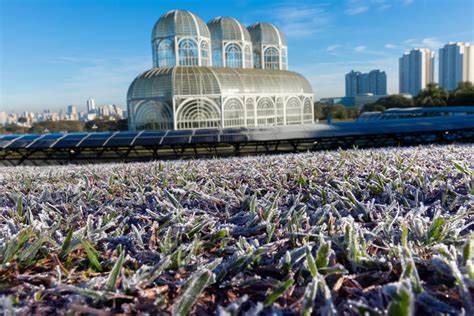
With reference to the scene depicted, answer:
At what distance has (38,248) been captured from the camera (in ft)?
6.40

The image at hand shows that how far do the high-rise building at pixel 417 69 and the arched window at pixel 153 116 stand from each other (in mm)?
92738

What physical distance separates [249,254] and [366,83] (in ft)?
458

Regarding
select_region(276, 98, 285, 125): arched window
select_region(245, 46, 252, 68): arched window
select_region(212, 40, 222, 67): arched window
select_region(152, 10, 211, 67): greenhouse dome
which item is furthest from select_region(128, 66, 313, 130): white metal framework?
select_region(212, 40, 222, 67): arched window

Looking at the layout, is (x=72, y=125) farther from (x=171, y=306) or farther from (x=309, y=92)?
(x=171, y=306)

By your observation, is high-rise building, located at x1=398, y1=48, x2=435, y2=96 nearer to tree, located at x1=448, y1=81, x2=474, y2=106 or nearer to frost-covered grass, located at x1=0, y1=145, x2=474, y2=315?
tree, located at x1=448, y1=81, x2=474, y2=106

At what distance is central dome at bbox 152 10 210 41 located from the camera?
30.7m

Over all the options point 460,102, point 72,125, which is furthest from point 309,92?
point 72,125

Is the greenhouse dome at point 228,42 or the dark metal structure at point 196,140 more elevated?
the greenhouse dome at point 228,42

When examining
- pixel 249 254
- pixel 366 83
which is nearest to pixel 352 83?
pixel 366 83

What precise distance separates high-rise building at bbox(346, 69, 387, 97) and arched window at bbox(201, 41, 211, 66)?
10823 centimetres

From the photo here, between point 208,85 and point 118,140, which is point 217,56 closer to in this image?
point 208,85

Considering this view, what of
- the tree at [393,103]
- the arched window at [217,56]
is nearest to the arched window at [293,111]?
the arched window at [217,56]

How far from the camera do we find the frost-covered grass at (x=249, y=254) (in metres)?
1.40

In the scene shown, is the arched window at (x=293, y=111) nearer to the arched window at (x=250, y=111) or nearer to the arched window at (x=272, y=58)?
the arched window at (x=250, y=111)
